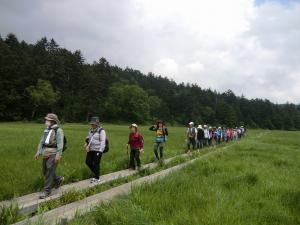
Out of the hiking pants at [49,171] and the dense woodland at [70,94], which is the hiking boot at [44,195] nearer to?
the hiking pants at [49,171]

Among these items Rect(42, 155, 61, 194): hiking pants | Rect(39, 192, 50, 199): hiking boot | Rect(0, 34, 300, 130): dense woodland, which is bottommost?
Rect(39, 192, 50, 199): hiking boot

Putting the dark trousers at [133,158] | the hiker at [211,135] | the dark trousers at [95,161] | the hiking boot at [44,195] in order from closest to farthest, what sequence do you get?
the hiking boot at [44,195] → the dark trousers at [95,161] → the dark trousers at [133,158] → the hiker at [211,135]

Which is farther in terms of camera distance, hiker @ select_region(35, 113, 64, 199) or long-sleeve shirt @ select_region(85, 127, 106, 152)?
long-sleeve shirt @ select_region(85, 127, 106, 152)

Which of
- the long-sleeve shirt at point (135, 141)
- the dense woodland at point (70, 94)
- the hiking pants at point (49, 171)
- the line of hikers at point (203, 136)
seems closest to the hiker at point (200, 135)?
the line of hikers at point (203, 136)

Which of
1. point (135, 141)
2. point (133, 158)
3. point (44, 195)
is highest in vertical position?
point (135, 141)

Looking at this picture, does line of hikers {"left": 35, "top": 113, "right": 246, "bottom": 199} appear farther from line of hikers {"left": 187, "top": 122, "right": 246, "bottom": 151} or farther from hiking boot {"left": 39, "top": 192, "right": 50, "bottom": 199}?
line of hikers {"left": 187, "top": 122, "right": 246, "bottom": 151}

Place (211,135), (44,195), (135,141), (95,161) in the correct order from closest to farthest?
(44,195) < (95,161) < (135,141) < (211,135)

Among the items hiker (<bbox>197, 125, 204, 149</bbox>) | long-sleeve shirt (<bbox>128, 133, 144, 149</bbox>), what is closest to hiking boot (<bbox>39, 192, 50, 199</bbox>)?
long-sleeve shirt (<bbox>128, 133, 144, 149</bbox>)

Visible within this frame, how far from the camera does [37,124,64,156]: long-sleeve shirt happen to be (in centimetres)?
968

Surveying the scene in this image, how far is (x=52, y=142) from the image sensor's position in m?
9.69

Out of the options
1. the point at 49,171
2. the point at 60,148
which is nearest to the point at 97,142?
the point at 60,148

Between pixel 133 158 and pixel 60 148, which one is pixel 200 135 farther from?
pixel 60 148

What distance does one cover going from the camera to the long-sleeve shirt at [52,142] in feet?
31.8

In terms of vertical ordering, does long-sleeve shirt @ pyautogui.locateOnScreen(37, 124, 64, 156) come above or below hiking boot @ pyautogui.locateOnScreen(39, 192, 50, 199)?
above
